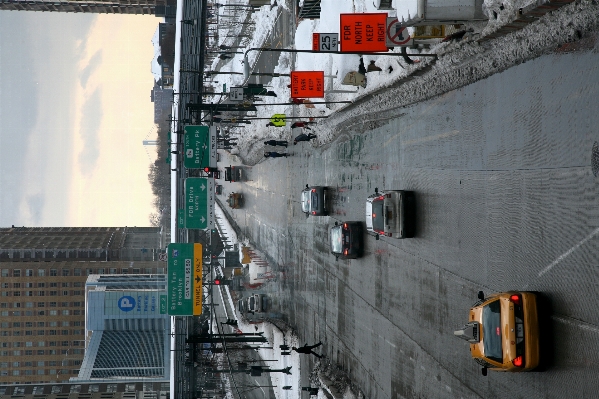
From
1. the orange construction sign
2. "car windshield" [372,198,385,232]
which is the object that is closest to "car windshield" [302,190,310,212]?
the orange construction sign

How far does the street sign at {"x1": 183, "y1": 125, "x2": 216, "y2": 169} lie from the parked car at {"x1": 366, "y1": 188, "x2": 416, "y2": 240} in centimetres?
1136

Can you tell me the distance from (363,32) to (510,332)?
9459mm

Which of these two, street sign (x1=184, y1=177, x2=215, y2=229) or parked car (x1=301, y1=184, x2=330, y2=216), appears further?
street sign (x1=184, y1=177, x2=215, y2=229)

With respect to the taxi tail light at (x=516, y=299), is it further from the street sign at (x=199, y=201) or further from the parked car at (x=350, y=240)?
the street sign at (x=199, y=201)

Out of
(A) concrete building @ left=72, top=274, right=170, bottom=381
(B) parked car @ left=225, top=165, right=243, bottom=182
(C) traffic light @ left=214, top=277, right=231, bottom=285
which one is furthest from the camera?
(A) concrete building @ left=72, top=274, right=170, bottom=381

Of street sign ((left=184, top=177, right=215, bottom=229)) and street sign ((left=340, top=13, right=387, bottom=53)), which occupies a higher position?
street sign ((left=340, top=13, right=387, bottom=53))

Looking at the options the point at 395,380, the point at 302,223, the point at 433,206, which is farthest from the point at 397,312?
the point at 302,223

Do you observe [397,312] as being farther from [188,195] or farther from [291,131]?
[291,131]

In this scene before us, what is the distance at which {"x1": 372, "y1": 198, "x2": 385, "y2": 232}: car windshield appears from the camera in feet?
62.4

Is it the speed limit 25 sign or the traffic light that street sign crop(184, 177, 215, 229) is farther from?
the speed limit 25 sign

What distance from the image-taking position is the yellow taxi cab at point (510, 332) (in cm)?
1163

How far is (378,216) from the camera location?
19281mm

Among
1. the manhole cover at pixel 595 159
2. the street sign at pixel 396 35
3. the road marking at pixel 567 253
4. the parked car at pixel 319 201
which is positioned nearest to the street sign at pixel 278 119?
the parked car at pixel 319 201

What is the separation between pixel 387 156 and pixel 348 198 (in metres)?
4.78
